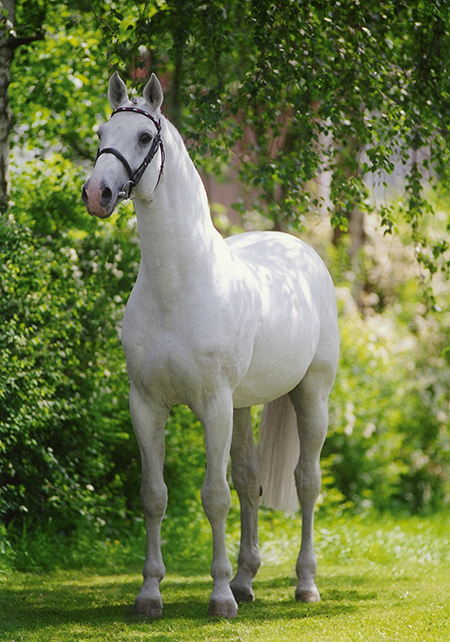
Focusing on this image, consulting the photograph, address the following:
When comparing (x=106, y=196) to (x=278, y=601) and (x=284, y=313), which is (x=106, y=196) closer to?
(x=284, y=313)

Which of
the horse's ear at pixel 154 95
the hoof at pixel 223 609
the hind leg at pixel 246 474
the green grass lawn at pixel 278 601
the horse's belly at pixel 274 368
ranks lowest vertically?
the green grass lawn at pixel 278 601

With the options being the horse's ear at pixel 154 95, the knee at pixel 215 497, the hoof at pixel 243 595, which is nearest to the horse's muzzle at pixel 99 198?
the horse's ear at pixel 154 95

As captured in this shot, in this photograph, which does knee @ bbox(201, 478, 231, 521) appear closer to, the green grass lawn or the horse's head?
the green grass lawn

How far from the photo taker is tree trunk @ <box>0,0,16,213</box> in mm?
5270

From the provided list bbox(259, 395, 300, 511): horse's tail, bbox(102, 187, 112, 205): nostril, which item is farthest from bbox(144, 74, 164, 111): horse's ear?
bbox(259, 395, 300, 511): horse's tail

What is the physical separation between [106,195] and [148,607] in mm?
2156

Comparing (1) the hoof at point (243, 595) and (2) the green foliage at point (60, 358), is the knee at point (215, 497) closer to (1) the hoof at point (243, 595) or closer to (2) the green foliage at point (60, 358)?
(1) the hoof at point (243, 595)

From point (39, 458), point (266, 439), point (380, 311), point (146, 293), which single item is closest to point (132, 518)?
point (39, 458)

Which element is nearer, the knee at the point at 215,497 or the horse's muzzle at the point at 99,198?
the horse's muzzle at the point at 99,198

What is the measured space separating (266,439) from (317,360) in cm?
67

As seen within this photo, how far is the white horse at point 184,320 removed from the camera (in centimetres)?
371

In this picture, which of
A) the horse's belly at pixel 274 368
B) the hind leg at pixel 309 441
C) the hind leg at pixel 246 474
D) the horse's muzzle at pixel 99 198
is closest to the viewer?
the horse's muzzle at pixel 99 198

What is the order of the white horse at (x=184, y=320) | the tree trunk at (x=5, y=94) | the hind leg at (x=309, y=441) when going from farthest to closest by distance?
the tree trunk at (x=5, y=94) → the hind leg at (x=309, y=441) → the white horse at (x=184, y=320)

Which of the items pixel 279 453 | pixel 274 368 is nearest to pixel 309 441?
pixel 279 453
